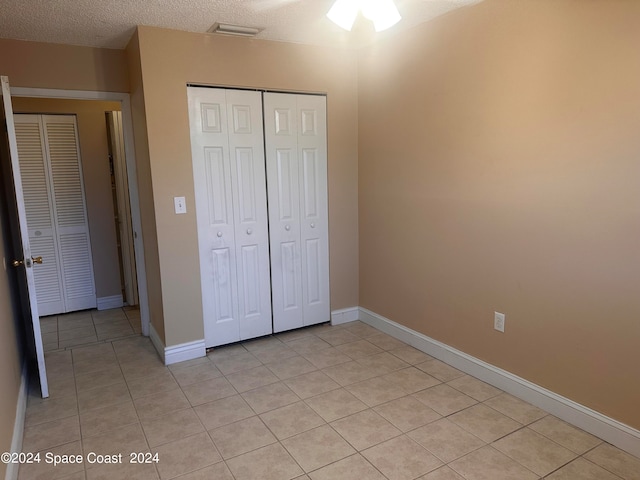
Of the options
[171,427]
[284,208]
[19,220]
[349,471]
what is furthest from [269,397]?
[19,220]

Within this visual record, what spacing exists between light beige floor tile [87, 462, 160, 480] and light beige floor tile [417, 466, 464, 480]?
50.5 inches

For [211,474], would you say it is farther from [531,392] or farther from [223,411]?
[531,392]

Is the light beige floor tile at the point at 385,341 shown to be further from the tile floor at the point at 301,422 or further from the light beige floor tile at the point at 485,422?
the light beige floor tile at the point at 485,422

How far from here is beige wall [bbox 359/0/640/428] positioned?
203 centimetres

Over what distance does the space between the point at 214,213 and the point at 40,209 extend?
2.17m

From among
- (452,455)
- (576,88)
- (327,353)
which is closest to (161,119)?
(327,353)

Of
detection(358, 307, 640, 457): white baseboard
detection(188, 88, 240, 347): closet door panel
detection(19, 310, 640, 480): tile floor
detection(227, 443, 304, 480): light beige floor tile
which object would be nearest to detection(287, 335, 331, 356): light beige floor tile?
detection(19, 310, 640, 480): tile floor

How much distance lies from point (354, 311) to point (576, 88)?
2.57 metres

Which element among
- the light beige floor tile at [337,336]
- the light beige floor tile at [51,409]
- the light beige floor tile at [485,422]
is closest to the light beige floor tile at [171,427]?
the light beige floor tile at [51,409]

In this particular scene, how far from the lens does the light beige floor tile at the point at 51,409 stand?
252 centimetres

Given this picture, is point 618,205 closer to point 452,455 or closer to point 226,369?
point 452,455

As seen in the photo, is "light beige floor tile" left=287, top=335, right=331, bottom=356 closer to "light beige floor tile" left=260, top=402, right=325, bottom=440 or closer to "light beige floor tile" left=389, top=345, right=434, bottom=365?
"light beige floor tile" left=389, top=345, right=434, bottom=365

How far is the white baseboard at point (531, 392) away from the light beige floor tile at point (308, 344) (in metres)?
0.61

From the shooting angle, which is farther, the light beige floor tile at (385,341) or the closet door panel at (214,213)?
the light beige floor tile at (385,341)
